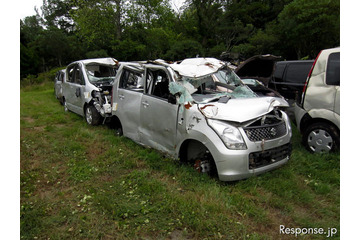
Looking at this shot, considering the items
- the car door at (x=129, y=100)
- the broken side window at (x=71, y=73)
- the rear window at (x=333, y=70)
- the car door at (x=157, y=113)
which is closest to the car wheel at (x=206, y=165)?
the car door at (x=157, y=113)

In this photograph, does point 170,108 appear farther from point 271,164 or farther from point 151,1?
point 151,1

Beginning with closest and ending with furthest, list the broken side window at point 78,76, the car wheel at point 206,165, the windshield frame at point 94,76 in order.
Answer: the car wheel at point 206,165
the windshield frame at point 94,76
the broken side window at point 78,76

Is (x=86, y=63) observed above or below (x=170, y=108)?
above

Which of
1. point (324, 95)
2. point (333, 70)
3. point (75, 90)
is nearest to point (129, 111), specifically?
point (75, 90)

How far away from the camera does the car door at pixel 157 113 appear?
3775 millimetres

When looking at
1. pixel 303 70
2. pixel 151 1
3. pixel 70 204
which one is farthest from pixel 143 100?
pixel 151 1

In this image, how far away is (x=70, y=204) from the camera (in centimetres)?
305

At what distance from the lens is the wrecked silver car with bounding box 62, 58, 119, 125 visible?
245 inches

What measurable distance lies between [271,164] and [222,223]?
3.89ft

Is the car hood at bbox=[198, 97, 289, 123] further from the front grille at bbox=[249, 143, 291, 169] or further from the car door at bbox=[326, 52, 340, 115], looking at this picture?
the car door at bbox=[326, 52, 340, 115]

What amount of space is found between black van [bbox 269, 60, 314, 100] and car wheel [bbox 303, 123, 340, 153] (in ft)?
6.00

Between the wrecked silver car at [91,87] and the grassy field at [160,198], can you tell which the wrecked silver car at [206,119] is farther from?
the wrecked silver car at [91,87]

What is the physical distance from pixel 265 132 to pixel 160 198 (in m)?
1.63

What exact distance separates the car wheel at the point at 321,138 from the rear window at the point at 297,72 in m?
2.20
